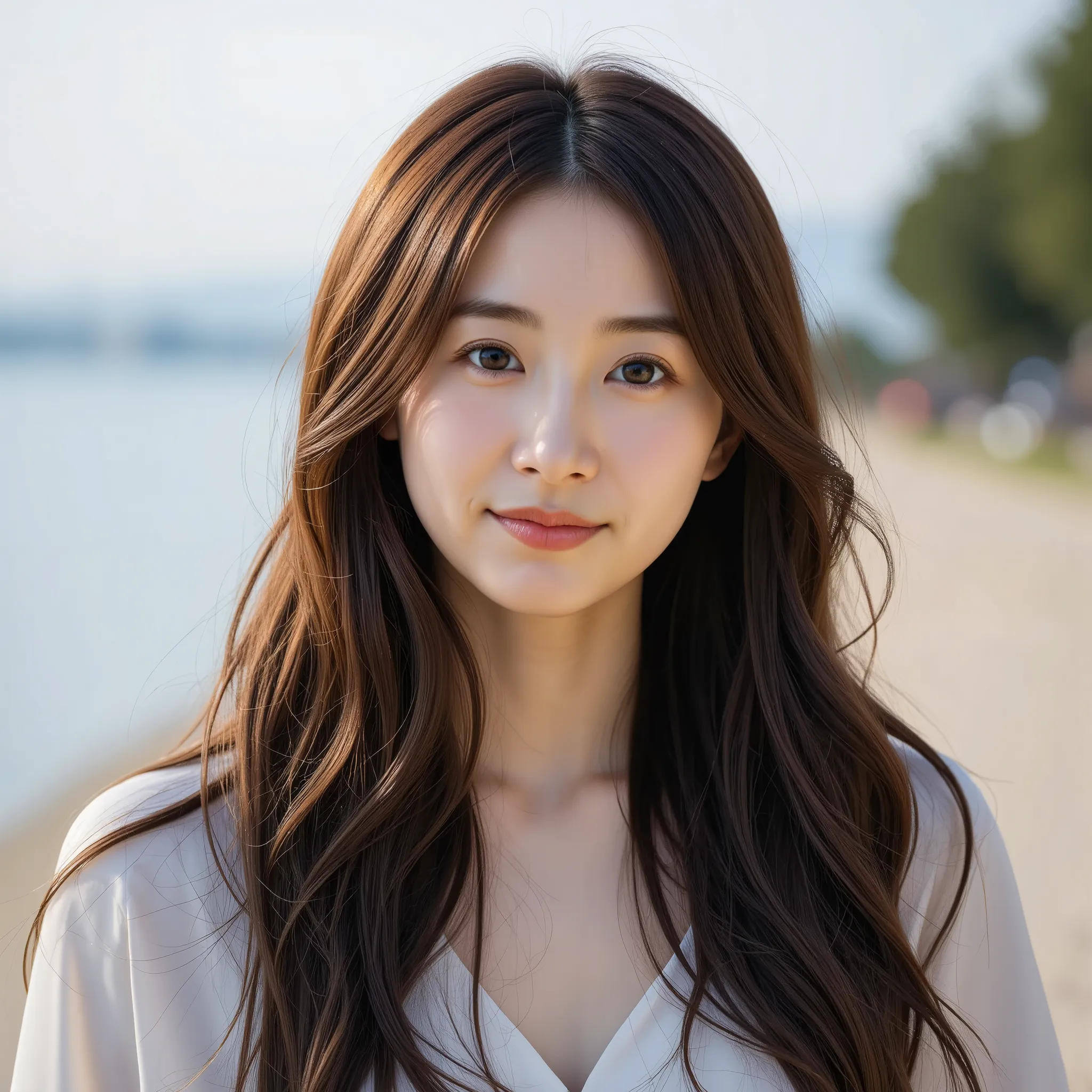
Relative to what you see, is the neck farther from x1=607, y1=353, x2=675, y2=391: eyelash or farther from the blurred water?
the blurred water

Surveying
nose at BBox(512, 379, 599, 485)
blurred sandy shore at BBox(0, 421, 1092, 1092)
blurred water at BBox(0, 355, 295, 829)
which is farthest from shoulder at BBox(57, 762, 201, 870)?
blurred water at BBox(0, 355, 295, 829)

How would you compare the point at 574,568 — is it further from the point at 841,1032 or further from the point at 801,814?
the point at 841,1032

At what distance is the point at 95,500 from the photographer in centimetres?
1517

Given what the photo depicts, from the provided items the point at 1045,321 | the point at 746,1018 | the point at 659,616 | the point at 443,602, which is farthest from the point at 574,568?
the point at 1045,321

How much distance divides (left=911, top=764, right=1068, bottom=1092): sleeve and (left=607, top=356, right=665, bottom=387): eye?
895mm

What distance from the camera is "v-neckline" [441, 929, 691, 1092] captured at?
5.84ft

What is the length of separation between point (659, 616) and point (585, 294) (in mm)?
735

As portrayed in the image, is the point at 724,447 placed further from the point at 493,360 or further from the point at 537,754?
the point at 537,754

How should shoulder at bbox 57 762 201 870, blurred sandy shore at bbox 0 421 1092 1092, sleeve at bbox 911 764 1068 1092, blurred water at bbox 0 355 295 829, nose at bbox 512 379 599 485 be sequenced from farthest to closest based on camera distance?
blurred water at bbox 0 355 295 829
blurred sandy shore at bbox 0 421 1092 1092
sleeve at bbox 911 764 1068 1092
shoulder at bbox 57 762 201 870
nose at bbox 512 379 599 485

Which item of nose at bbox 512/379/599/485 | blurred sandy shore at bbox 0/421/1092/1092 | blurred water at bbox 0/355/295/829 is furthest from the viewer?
blurred water at bbox 0/355/295/829

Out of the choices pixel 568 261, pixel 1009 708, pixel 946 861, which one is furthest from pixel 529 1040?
pixel 1009 708

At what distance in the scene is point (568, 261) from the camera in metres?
1.76

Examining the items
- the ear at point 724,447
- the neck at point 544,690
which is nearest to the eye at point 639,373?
the ear at point 724,447

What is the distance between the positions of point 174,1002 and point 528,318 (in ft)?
3.57
